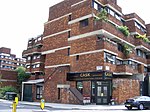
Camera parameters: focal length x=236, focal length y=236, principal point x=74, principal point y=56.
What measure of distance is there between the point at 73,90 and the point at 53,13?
56.3ft

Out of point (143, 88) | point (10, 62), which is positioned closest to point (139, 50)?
point (143, 88)

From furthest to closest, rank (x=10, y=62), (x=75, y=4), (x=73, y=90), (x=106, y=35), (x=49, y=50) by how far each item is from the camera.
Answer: (x=10, y=62), (x=49, y=50), (x=75, y=4), (x=106, y=35), (x=73, y=90)

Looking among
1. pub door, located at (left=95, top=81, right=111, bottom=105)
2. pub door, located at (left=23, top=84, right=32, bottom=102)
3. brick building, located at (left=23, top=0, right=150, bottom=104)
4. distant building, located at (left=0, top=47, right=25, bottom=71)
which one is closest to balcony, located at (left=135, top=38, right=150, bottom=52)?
brick building, located at (left=23, top=0, right=150, bottom=104)

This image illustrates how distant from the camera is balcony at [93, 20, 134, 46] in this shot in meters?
29.7

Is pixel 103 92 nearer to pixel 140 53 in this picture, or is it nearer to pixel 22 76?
pixel 140 53

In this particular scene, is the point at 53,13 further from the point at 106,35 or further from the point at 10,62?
the point at 10,62

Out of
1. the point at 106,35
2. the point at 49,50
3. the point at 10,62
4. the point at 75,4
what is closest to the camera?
the point at 106,35

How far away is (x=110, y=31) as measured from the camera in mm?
31094

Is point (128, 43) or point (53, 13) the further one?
point (53, 13)

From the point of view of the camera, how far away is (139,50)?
40.6 m

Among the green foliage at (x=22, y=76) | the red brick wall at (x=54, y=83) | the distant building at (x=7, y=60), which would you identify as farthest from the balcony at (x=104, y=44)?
the distant building at (x=7, y=60)

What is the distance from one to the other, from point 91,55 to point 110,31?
13.5 feet

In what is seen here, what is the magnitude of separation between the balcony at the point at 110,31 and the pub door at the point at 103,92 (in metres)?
6.45

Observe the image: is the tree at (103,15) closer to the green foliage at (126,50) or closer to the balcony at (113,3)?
the balcony at (113,3)
